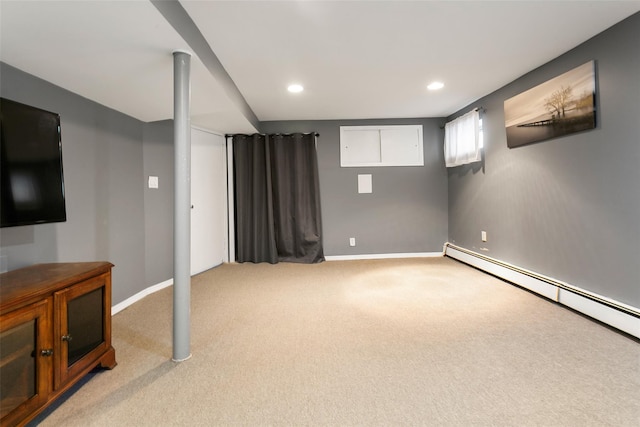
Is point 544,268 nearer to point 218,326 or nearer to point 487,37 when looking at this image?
point 487,37

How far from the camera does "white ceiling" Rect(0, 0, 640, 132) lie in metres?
1.45

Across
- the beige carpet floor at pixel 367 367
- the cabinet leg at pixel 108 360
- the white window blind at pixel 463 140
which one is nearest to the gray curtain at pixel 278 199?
the beige carpet floor at pixel 367 367

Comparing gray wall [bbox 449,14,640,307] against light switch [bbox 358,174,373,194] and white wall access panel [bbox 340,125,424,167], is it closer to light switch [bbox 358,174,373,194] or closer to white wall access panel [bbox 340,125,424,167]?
white wall access panel [bbox 340,125,424,167]

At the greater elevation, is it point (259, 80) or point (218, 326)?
point (259, 80)

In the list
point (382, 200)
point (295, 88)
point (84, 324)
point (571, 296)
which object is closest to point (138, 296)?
point (84, 324)

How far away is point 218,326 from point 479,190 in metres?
3.67

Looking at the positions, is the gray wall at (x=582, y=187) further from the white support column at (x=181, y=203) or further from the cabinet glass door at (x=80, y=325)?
the cabinet glass door at (x=80, y=325)

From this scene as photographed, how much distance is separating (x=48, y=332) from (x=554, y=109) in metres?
4.06

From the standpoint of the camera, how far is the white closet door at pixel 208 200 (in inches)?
149

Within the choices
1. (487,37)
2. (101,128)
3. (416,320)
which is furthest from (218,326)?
(487,37)

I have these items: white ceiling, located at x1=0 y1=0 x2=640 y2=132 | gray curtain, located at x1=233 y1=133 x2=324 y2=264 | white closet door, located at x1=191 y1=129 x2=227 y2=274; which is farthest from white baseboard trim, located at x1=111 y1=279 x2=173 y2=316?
white ceiling, located at x1=0 y1=0 x2=640 y2=132

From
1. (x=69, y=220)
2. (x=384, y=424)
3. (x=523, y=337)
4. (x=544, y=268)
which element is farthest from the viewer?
(x=544, y=268)

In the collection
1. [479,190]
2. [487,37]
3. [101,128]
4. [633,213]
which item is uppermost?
[487,37]

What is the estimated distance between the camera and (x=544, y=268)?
2.79 m
